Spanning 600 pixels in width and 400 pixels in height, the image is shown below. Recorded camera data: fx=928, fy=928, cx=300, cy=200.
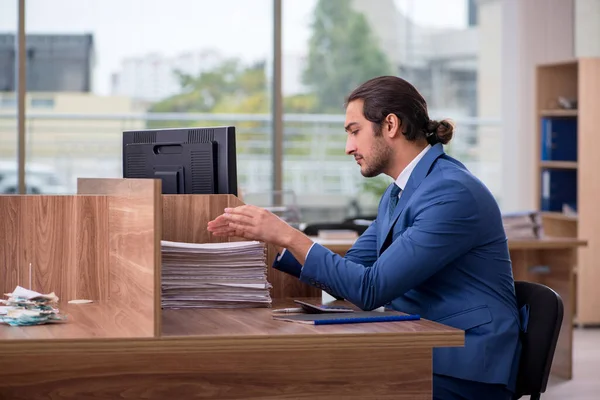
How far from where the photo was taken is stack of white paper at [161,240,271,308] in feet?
6.70

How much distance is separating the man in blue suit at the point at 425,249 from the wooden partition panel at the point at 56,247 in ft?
1.28

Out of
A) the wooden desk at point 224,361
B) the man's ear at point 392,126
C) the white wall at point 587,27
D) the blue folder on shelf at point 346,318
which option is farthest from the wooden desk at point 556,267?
the white wall at point 587,27

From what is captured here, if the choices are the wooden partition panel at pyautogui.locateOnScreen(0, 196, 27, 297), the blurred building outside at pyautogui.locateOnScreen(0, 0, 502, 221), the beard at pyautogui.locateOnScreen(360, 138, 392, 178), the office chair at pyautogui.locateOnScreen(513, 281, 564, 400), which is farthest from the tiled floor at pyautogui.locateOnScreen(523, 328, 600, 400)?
the wooden partition panel at pyautogui.locateOnScreen(0, 196, 27, 297)

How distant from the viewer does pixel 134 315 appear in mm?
1851

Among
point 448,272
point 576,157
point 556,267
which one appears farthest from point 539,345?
point 576,157

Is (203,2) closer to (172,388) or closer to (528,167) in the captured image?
(528,167)

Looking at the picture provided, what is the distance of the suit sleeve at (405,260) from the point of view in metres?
2.02

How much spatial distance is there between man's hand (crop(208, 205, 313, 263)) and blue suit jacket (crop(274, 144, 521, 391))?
43mm

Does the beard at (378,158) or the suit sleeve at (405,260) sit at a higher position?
the beard at (378,158)

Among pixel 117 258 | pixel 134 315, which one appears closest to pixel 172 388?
pixel 134 315

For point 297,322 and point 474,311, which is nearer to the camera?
point 297,322

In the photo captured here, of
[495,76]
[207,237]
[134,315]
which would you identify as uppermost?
[495,76]

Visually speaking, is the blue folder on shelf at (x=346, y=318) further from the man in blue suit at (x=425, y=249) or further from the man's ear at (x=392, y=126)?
the man's ear at (x=392, y=126)

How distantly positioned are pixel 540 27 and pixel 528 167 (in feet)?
3.49
